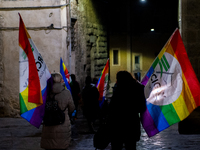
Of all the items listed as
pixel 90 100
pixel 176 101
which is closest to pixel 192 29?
pixel 90 100

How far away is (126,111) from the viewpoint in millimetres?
5008

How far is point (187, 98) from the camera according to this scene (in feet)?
16.0

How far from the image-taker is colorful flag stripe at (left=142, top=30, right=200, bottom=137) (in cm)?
482

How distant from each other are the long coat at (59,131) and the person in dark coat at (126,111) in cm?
105

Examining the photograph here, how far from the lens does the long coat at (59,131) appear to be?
5824 millimetres

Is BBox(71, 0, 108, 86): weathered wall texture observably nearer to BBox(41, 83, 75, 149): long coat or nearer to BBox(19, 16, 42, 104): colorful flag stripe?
BBox(41, 83, 75, 149): long coat

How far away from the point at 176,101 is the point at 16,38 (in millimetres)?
8441

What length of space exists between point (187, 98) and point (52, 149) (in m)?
2.33

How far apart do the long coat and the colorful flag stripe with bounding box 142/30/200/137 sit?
1369 mm

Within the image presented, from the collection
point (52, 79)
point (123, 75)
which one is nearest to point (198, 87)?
point (123, 75)

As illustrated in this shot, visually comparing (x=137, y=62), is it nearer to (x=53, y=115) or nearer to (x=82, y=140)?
(x=82, y=140)

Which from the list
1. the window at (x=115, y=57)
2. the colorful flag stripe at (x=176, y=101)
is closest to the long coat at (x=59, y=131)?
the colorful flag stripe at (x=176, y=101)

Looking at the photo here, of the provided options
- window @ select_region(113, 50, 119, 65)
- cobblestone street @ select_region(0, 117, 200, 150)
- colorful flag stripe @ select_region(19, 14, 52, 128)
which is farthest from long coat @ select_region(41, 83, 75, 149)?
window @ select_region(113, 50, 119, 65)

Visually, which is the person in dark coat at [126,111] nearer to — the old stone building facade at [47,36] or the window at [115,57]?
the old stone building facade at [47,36]
